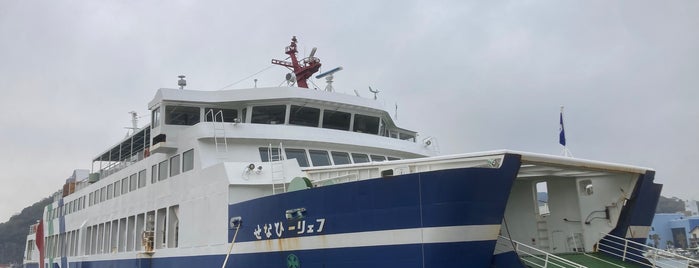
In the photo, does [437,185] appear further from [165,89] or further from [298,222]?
[165,89]

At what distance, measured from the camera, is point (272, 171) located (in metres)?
11.2

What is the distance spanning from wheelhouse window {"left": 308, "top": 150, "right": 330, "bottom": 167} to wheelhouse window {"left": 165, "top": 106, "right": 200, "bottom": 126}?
3527mm

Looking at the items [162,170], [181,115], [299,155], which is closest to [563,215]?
[299,155]

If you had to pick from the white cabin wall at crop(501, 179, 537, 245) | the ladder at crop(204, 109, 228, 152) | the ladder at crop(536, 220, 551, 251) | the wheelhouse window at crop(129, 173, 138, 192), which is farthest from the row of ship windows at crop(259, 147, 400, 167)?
the wheelhouse window at crop(129, 173, 138, 192)

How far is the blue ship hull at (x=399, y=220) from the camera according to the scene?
775 cm

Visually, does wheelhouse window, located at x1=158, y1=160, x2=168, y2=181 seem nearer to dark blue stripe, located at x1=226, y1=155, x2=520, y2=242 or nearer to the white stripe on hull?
the white stripe on hull

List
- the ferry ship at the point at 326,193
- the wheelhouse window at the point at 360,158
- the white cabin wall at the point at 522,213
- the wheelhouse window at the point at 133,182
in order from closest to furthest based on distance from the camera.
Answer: the ferry ship at the point at 326,193
the white cabin wall at the point at 522,213
the wheelhouse window at the point at 360,158
the wheelhouse window at the point at 133,182

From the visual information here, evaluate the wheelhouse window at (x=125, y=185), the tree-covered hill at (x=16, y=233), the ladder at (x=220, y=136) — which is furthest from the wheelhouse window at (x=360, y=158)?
the tree-covered hill at (x=16, y=233)

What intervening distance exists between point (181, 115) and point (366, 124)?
504 centimetres

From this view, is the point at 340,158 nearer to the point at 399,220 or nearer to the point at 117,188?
the point at 399,220

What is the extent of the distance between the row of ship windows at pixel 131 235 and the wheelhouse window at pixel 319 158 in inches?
146

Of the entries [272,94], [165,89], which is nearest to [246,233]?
[272,94]

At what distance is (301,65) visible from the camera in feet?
58.3

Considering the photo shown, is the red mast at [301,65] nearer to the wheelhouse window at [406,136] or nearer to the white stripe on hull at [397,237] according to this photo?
the wheelhouse window at [406,136]
